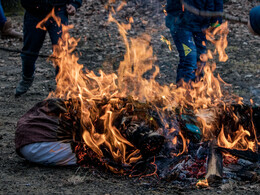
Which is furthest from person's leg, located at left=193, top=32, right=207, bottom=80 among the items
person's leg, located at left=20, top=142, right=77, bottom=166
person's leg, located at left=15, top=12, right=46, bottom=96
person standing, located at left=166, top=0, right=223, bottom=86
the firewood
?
person's leg, located at left=20, top=142, right=77, bottom=166

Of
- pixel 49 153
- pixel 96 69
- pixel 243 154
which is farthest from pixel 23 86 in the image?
pixel 243 154

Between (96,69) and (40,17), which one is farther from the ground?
(40,17)

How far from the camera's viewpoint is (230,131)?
347 centimetres

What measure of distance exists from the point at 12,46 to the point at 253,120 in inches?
301

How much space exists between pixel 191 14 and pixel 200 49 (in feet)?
2.15

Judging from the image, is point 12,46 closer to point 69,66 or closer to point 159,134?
point 69,66

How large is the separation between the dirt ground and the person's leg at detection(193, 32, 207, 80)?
102 cm

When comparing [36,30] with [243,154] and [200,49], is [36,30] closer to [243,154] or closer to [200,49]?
[200,49]

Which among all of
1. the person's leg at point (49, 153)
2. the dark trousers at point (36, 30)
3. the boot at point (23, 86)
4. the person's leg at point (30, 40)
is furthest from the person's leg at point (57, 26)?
the person's leg at point (49, 153)

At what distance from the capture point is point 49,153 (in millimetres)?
3135

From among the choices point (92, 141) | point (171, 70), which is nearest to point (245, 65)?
point (171, 70)

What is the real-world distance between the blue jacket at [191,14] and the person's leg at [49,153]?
254 cm

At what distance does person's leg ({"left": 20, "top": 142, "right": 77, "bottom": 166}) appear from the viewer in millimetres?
3117

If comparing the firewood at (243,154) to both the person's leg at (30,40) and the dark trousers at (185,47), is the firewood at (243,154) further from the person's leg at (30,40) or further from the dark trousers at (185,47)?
the person's leg at (30,40)
